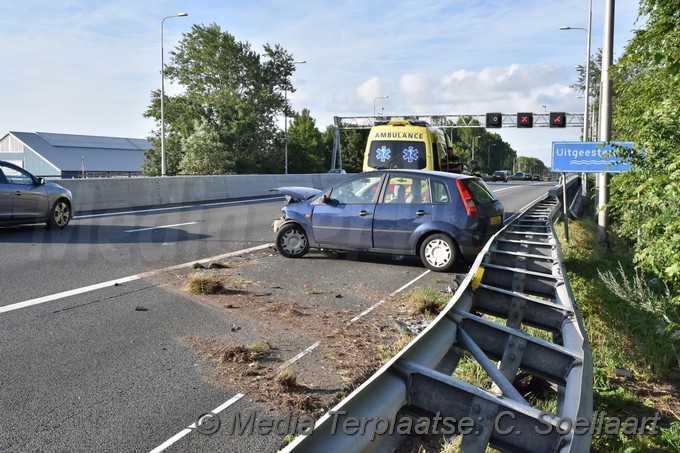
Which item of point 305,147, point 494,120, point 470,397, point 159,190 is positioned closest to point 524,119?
point 494,120

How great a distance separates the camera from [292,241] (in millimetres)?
10555

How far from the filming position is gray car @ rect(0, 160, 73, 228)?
12336 millimetres

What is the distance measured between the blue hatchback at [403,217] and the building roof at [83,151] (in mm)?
76918

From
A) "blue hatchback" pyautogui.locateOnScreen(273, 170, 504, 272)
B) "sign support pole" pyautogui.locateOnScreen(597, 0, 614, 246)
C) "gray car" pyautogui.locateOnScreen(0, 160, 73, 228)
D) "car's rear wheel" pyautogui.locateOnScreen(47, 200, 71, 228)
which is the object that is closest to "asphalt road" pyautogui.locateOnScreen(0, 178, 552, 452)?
"blue hatchback" pyautogui.locateOnScreen(273, 170, 504, 272)

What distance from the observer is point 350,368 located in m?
5.08

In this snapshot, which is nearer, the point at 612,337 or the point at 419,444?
the point at 419,444

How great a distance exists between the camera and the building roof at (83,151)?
82.1 meters

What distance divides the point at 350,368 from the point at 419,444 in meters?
1.25

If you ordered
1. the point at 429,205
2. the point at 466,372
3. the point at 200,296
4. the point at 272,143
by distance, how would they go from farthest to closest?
the point at 272,143, the point at 429,205, the point at 200,296, the point at 466,372

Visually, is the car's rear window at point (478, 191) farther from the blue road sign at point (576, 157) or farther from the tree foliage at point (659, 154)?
the blue road sign at point (576, 157)

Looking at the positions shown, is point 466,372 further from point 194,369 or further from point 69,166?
point 69,166

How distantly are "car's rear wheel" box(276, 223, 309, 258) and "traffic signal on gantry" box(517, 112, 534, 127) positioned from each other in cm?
5740

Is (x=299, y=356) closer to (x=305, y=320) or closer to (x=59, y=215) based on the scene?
(x=305, y=320)

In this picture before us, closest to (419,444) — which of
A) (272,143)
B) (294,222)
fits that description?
(294,222)
